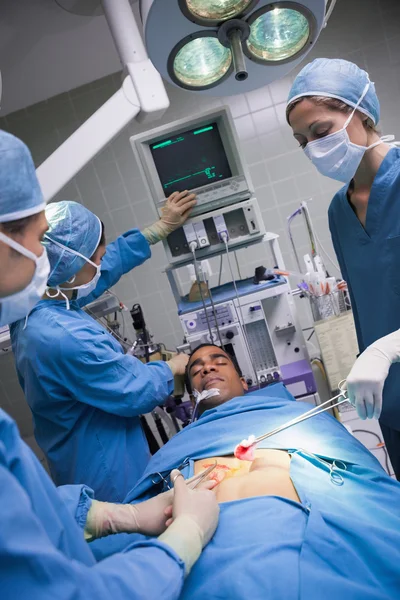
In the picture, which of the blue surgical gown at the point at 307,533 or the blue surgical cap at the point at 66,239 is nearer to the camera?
the blue surgical gown at the point at 307,533

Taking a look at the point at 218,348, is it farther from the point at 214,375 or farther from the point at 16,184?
the point at 16,184

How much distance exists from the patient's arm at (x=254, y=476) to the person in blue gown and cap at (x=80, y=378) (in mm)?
366

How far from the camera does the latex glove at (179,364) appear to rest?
229 cm

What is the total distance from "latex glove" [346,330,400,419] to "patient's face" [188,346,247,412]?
0.96 m

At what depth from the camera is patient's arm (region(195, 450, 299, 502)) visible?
1.51 meters

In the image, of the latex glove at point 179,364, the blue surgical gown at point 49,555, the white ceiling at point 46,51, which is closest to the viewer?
the blue surgical gown at point 49,555

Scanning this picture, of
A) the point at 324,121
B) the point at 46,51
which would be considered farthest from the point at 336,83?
the point at 46,51

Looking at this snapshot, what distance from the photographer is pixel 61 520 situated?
0.91 metres

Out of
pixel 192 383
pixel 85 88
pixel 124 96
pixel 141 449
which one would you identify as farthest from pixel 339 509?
pixel 85 88

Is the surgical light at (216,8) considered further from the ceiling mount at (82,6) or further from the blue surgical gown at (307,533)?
the blue surgical gown at (307,533)

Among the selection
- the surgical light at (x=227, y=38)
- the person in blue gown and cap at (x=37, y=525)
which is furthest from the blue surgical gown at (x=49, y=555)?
the surgical light at (x=227, y=38)

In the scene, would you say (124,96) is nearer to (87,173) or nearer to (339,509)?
(339,509)

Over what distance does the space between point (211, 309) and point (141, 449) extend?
2.45 feet

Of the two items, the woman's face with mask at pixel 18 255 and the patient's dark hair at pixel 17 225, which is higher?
the patient's dark hair at pixel 17 225
